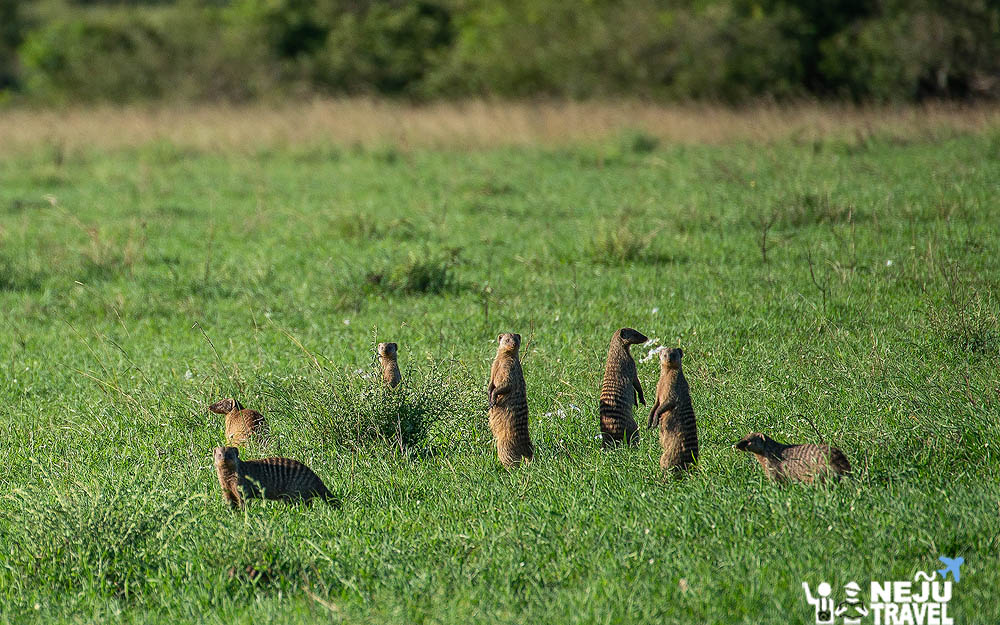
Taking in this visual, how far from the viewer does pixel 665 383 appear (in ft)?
13.7

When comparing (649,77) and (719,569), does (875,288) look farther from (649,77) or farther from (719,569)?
(649,77)

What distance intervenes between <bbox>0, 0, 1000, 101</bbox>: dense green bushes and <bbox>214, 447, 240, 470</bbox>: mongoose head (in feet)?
51.4

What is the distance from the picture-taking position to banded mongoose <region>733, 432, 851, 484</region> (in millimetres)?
3877

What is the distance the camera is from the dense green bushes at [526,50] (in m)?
22.2

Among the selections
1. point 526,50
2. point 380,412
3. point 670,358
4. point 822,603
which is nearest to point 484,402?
point 380,412

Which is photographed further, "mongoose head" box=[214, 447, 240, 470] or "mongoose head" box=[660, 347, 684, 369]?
"mongoose head" box=[660, 347, 684, 369]

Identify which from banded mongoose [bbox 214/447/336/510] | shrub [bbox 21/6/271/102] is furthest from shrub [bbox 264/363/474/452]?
shrub [bbox 21/6/271/102]

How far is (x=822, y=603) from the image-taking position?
3.05 m

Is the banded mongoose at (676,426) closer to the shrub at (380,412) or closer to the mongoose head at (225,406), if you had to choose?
the shrub at (380,412)

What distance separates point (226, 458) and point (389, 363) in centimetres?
130

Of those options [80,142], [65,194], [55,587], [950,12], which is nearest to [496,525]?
[55,587]

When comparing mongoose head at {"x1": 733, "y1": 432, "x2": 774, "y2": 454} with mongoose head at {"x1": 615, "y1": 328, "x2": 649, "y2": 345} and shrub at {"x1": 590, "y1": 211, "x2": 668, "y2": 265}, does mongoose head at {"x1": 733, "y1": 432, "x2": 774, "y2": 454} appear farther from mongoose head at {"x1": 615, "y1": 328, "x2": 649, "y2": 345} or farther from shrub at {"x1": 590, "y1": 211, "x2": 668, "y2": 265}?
shrub at {"x1": 590, "y1": 211, "x2": 668, "y2": 265}

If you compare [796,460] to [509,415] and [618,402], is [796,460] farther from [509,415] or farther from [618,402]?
[509,415]

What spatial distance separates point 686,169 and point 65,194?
8463mm
